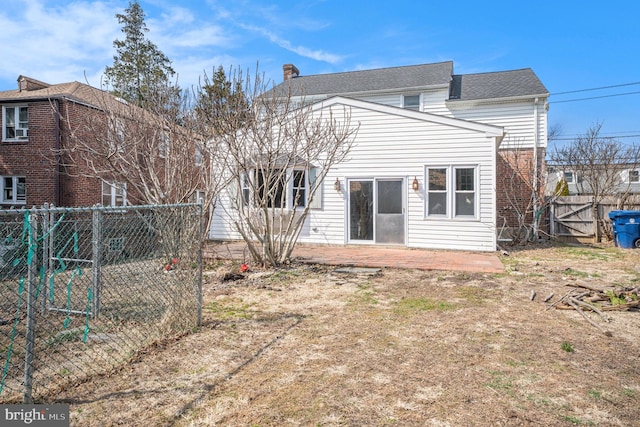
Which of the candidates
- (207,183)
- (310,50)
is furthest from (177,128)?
(310,50)

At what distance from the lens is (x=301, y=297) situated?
6.36 metres

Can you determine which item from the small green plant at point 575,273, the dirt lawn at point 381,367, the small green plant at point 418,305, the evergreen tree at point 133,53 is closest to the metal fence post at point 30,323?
the dirt lawn at point 381,367

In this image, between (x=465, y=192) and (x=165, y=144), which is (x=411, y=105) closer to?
(x=465, y=192)

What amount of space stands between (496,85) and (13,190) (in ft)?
70.0

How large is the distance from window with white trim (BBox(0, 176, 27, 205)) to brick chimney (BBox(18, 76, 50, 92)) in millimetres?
4524

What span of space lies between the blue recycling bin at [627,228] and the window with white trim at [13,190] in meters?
22.2

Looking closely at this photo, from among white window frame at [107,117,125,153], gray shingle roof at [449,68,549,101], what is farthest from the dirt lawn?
gray shingle roof at [449,68,549,101]

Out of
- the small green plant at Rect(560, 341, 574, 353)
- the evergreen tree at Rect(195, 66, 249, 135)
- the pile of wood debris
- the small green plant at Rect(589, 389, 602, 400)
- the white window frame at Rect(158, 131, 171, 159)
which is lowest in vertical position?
the small green plant at Rect(589, 389, 602, 400)

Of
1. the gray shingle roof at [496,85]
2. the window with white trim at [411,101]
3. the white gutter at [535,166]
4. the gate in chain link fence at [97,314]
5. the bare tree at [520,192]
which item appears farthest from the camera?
the window with white trim at [411,101]

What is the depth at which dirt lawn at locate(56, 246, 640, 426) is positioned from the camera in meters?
2.77

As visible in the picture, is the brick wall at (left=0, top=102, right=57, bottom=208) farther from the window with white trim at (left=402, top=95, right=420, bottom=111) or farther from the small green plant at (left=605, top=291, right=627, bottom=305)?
the small green plant at (left=605, top=291, right=627, bottom=305)

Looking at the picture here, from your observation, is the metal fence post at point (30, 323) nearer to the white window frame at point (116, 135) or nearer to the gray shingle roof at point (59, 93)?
the white window frame at point (116, 135)

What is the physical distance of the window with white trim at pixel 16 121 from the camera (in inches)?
618

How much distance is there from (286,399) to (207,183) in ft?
20.3
